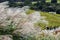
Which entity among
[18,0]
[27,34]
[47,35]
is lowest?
[18,0]

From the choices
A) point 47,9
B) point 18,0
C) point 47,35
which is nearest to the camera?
point 47,35

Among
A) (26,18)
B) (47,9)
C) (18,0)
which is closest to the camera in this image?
(26,18)

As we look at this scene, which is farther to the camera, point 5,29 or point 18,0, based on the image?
point 18,0

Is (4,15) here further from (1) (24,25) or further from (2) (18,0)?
(2) (18,0)

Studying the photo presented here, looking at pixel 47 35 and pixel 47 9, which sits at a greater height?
pixel 47 35

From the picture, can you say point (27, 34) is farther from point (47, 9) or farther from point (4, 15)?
point (47, 9)

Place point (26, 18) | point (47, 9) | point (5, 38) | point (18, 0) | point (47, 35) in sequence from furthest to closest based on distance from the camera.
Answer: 1. point (18, 0)
2. point (47, 9)
3. point (47, 35)
4. point (26, 18)
5. point (5, 38)

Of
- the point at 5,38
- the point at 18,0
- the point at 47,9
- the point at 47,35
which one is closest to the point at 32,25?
the point at 5,38

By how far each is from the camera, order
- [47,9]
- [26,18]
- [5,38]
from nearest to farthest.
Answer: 1. [5,38]
2. [26,18]
3. [47,9]

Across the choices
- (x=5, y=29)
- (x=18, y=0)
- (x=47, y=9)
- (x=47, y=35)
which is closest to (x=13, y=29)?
(x=5, y=29)
